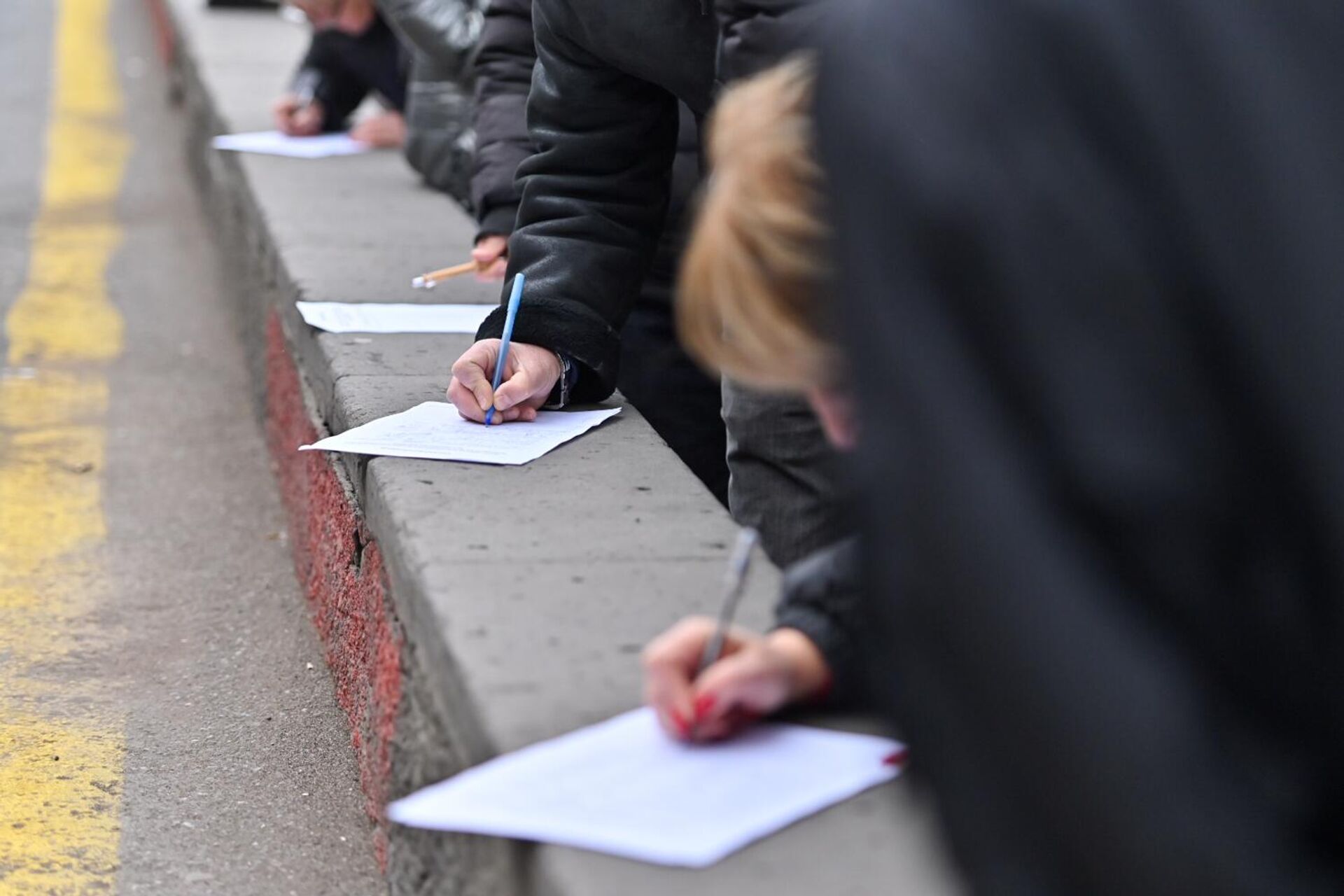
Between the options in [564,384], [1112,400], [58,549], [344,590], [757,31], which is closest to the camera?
[1112,400]

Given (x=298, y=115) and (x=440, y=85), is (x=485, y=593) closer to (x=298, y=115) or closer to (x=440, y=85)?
(x=440, y=85)

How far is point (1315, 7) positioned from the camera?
0.92 meters

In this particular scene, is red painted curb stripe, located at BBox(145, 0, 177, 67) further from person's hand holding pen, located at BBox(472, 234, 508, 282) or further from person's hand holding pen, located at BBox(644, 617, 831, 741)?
person's hand holding pen, located at BBox(644, 617, 831, 741)

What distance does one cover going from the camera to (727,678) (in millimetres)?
1531

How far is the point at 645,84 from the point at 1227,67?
5.93 feet

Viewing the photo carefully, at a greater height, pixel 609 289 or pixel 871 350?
pixel 871 350

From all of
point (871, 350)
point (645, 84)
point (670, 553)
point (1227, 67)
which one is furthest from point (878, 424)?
point (645, 84)

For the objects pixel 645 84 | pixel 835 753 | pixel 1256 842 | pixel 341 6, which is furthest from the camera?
pixel 341 6

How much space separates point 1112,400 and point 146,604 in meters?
2.93

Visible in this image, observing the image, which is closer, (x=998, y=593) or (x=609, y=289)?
Result: (x=998, y=593)

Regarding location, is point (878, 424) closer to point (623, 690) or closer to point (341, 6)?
point (623, 690)

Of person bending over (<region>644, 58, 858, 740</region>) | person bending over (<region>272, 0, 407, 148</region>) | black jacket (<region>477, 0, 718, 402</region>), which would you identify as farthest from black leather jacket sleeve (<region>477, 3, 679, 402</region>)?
person bending over (<region>272, 0, 407, 148</region>)

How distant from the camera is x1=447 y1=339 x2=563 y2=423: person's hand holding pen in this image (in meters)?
2.67

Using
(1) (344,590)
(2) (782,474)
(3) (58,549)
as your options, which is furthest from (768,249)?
(3) (58,549)
